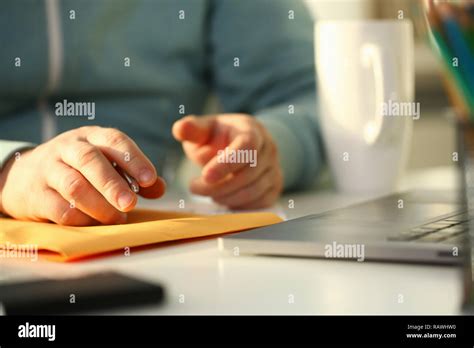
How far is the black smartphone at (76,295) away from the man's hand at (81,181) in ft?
0.48

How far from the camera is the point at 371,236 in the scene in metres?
0.44

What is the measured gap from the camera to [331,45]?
30.7 inches

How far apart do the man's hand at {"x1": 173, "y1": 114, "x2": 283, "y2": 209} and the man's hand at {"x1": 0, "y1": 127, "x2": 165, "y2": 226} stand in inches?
4.1

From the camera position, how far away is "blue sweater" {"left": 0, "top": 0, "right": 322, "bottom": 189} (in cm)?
84

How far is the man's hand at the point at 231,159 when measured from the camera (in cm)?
67

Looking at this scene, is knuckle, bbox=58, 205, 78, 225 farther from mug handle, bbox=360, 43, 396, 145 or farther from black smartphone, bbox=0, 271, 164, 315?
mug handle, bbox=360, 43, 396, 145

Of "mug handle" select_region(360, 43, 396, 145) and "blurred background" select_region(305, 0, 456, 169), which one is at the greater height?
"blurred background" select_region(305, 0, 456, 169)

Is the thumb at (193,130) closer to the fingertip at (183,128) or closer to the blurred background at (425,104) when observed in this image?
the fingertip at (183,128)

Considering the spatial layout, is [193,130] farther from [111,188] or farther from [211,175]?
[111,188]

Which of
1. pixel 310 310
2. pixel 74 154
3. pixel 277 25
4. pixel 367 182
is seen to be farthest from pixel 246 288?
pixel 277 25

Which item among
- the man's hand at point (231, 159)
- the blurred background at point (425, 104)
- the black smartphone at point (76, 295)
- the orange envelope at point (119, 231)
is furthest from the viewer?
the blurred background at point (425, 104)

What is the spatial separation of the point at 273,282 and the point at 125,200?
0.47 feet

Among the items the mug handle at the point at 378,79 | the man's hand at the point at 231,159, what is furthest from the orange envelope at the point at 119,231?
the mug handle at the point at 378,79

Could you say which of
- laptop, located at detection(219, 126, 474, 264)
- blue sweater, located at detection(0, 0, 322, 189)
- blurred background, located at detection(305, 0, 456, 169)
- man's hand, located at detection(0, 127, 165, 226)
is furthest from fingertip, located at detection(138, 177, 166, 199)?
blurred background, located at detection(305, 0, 456, 169)
